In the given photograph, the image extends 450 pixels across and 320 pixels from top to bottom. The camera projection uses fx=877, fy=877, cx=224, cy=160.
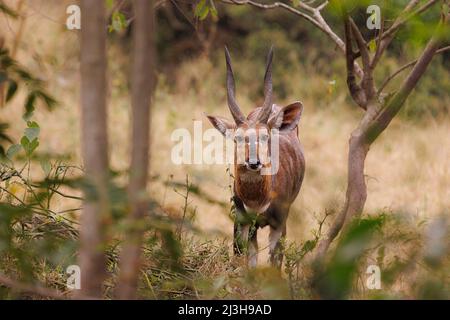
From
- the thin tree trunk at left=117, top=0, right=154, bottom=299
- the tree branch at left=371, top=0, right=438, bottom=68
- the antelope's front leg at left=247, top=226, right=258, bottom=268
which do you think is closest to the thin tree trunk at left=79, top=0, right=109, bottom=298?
the thin tree trunk at left=117, top=0, right=154, bottom=299

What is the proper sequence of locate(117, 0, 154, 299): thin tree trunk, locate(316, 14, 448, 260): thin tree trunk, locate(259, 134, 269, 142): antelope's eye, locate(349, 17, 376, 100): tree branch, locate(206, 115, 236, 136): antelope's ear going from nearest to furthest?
locate(117, 0, 154, 299): thin tree trunk, locate(316, 14, 448, 260): thin tree trunk, locate(349, 17, 376, 100): tree branch, locate(259, 134, 269, 142): antelope's eye, locate(206, 115, 236, 136): antelope's ear

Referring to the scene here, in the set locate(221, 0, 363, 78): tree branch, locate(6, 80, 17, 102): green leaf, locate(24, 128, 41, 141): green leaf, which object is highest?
locate(221, 0, 363, 78): tree branch

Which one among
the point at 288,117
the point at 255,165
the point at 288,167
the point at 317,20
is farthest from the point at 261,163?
the point at 317,20

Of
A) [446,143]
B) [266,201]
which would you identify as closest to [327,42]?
[446,143]

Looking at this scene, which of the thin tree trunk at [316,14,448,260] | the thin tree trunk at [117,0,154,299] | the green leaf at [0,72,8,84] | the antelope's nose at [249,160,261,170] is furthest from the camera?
the antelope's nose at [249,160,261,170]

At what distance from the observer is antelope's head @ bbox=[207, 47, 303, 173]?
5262 millimetres

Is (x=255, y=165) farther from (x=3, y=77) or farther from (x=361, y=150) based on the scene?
(x=3, y=77)

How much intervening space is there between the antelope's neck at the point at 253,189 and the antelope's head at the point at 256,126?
2.6 inches

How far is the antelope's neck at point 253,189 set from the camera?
18.0 feet

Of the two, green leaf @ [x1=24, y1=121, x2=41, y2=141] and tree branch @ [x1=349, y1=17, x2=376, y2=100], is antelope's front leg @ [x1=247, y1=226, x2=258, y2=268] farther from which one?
green leaf @ [x1=24, y1=121, x2=41, y2=141]

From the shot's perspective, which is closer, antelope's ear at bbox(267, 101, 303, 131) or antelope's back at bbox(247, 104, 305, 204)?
antelope's ear at bbox(267, 101, 303, 131)

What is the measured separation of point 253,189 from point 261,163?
0.28m

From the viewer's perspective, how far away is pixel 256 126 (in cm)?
548
